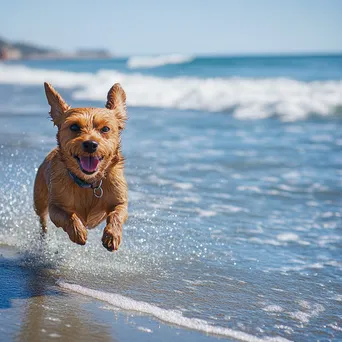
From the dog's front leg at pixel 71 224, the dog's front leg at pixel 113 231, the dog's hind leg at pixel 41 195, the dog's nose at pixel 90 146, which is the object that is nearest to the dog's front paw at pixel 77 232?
the dog's front leg at pixel 71 224

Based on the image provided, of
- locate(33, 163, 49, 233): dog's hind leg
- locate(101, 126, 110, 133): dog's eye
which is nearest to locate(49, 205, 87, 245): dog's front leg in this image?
locate(101, 126, 110, 133): dog's eye

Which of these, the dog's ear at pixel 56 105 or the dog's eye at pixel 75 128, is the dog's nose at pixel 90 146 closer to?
the dog's eye at pixel 75 128

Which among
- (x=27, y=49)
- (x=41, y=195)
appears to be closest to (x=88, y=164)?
(x=41, y=195)

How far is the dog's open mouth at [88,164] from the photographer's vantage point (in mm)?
3670

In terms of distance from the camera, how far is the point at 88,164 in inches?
145

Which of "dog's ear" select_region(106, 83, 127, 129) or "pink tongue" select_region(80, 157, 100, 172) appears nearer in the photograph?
"pink tongue" select_region(80, 157, 100, 172)

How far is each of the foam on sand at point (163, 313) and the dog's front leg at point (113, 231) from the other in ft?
1.05

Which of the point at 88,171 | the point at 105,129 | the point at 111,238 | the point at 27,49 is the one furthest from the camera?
the point at 27,49

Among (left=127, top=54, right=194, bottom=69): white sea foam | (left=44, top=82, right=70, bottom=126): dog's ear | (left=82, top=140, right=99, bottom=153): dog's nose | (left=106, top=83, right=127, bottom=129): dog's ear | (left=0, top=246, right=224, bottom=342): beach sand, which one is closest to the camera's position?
(left=0, top=246, right=224, bottom=342): beach sand

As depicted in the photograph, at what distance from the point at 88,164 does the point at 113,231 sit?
461 millimetres

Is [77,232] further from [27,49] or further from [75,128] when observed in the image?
[27,49]

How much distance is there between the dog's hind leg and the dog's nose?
3.55 ft

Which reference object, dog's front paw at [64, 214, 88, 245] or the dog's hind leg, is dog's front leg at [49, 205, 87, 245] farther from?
the dog's hind leg

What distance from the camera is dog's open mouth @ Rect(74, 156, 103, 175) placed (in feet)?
12.0
